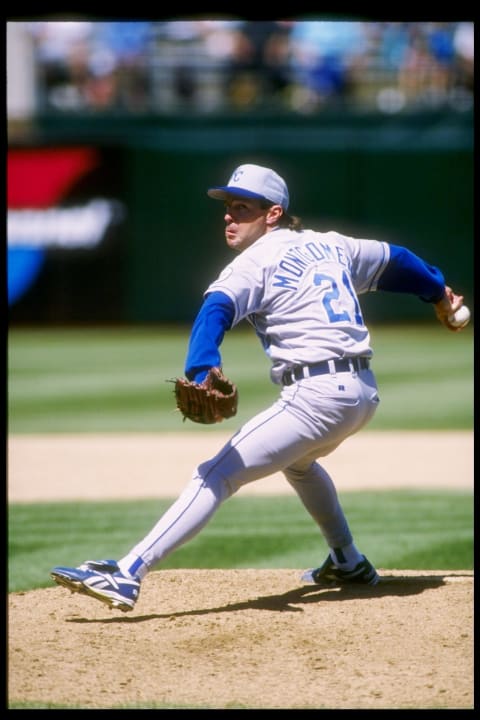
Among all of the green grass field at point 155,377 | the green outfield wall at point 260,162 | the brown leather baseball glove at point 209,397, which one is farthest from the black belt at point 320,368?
the green outfield wall at point 260,162

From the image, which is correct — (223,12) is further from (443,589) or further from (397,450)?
(397,450)

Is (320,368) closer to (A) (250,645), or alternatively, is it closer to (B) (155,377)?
(A) (250,645)

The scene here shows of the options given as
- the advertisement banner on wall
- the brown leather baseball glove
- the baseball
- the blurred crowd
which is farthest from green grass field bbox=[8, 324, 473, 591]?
the blurred crowd

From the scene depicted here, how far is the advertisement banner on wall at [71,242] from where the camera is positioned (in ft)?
64.1

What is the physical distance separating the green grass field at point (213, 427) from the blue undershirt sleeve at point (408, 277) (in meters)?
1.01

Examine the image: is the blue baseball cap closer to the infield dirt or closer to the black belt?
the black belt

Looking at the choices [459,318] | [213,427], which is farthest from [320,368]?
[213,427]

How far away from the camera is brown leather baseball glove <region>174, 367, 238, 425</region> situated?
4082 mm

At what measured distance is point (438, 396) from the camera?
12.7 metres

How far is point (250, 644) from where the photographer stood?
13.4 feet

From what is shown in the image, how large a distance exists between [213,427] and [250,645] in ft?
23.6

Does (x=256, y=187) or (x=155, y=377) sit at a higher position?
(x=256, y=187)

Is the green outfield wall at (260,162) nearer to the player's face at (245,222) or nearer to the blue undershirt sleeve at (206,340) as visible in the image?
the player's face at (245,222)

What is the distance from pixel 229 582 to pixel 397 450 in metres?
4.60
